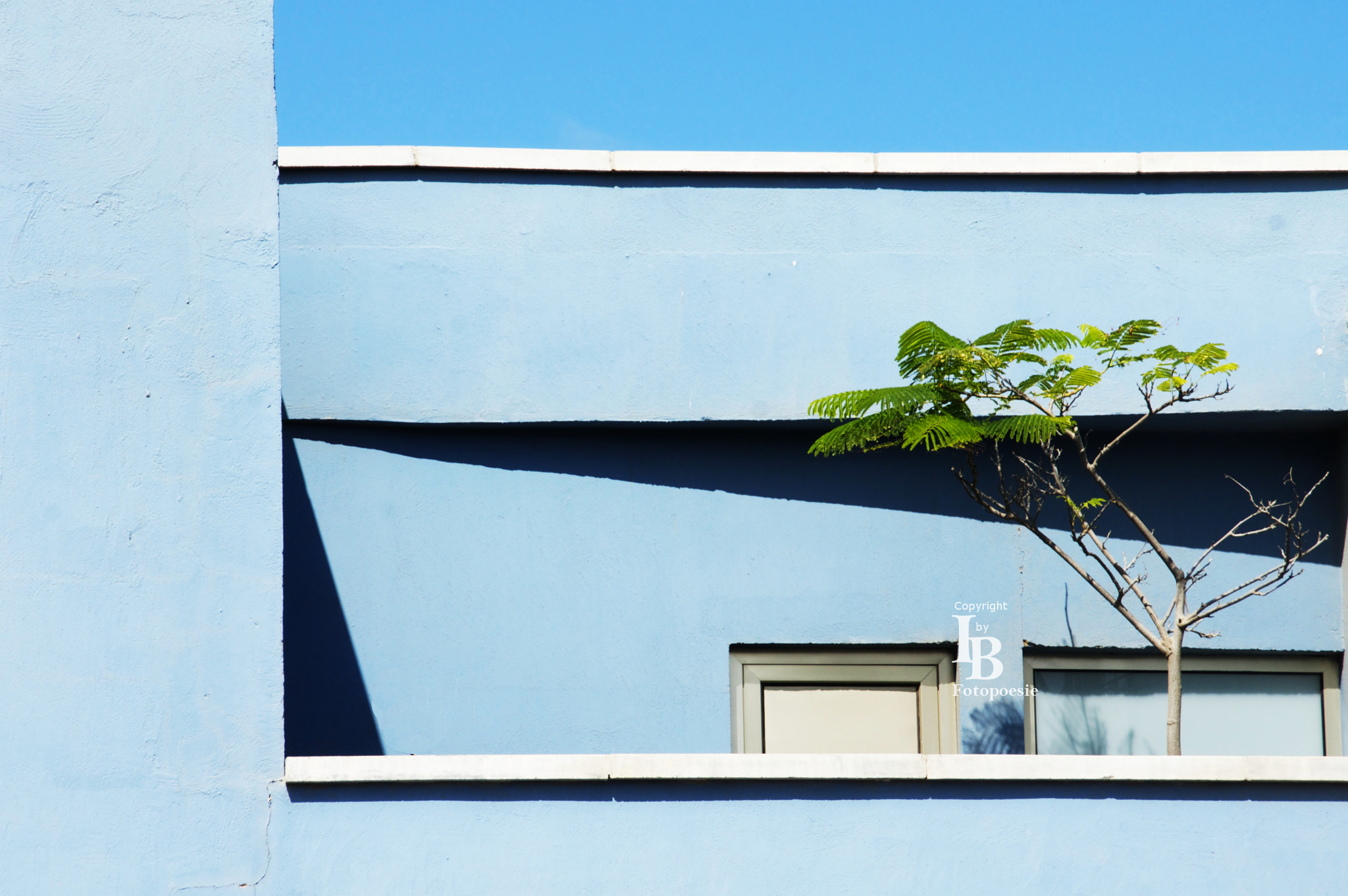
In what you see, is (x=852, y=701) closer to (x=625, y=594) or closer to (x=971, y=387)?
(x=625, y=594)

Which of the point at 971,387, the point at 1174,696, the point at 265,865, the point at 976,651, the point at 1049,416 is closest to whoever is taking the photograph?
the point at 265,865

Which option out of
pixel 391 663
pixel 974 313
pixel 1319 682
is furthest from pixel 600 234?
pixel 1319 682

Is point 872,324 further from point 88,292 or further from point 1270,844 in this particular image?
point 88,292

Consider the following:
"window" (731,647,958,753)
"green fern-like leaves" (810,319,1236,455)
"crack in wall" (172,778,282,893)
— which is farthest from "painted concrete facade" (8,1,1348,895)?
"crack in wall" (172,778,282,893)

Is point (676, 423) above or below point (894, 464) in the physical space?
above

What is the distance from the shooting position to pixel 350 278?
6.89m

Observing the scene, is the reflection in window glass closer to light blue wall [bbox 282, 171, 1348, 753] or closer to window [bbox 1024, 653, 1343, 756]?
window [bbox 1024, 653, 1343, 756]

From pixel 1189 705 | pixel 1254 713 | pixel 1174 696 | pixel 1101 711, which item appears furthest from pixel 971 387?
pixel 1254 713

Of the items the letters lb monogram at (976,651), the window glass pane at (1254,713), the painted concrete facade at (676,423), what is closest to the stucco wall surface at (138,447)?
the painted concrete facade at (676,423)

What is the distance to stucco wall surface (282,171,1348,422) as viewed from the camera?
688 centimetres

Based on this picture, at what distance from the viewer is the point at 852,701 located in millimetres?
7180

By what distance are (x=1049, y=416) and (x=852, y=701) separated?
226 cm

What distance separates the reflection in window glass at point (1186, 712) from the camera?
7207 millimetres

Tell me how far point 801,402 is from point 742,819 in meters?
2.64
